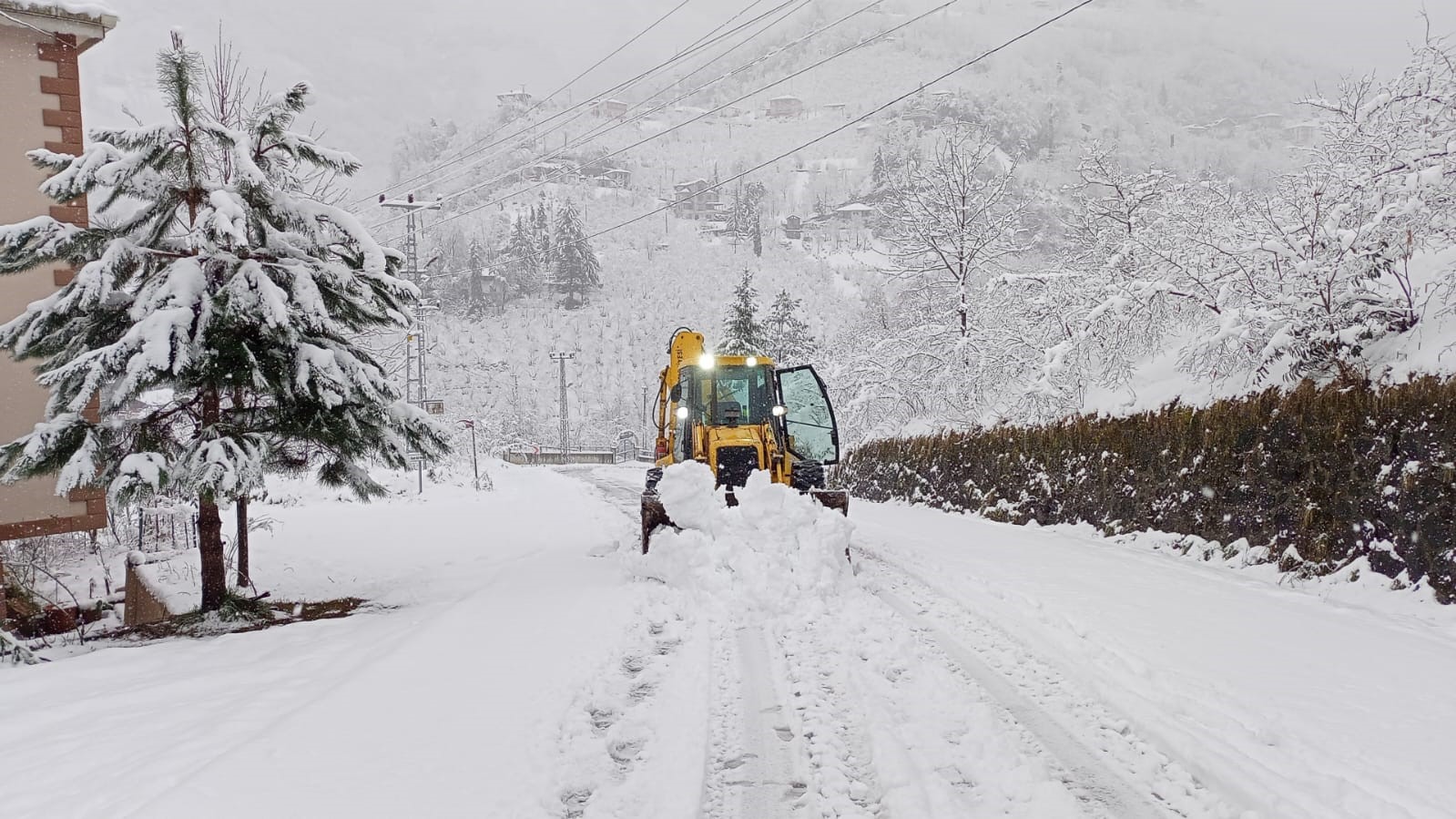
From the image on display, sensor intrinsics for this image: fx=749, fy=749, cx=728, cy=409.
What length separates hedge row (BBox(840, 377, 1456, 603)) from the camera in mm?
6699

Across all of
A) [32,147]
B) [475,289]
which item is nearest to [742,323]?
[32,147]

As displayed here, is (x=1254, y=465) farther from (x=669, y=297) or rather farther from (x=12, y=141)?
(x=669, y=297)

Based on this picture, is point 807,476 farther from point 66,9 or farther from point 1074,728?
point 66,9

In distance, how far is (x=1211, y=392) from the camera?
1073 cm

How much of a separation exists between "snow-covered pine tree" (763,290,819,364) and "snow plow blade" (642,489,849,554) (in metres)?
28.2

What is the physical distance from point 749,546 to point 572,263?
366ft

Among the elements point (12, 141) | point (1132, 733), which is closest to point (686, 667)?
point (1132, 733)

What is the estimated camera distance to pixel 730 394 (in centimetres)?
1100

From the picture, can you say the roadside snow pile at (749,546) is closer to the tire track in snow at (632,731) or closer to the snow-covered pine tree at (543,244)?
the tire track in snow at (632,731)

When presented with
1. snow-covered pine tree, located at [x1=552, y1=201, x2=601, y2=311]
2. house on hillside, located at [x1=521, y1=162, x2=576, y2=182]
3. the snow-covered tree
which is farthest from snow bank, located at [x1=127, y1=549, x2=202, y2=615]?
house on hillside, located at [x1=521, y1=162, x2=576, y2=182]

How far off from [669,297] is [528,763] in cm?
11886

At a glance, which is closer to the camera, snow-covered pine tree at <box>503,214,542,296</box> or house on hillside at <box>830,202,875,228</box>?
snow-covered pine tree at <box>503,214,542,296</box>

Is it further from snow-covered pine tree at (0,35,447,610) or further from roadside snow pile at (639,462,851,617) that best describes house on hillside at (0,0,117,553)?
roadside snow pile at (639,462,851,617)

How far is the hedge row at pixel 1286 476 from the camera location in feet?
22.0
